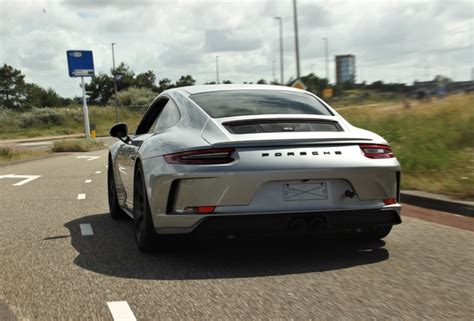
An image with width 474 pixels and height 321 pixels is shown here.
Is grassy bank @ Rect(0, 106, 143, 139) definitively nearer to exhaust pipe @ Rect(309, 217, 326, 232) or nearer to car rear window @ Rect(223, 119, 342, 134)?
car rear window @ Rect(223, 119, 342, 134)

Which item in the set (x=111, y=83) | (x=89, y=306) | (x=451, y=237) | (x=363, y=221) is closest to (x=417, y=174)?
(x=451, y=237)

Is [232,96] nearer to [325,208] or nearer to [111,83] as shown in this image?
[325,208]

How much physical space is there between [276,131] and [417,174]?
5.82m

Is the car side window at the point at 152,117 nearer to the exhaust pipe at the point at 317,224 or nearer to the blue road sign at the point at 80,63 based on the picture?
the exhaust pipe at the point at 317,224

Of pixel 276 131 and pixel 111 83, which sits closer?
pixel 276 131

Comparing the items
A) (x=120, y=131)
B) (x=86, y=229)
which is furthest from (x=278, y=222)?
(x=86, y=229)

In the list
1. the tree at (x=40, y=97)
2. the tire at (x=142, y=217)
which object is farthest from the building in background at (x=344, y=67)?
the tire at (x=142, y=217)

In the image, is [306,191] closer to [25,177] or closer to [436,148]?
[436,148]

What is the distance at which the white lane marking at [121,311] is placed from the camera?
12.1 ft

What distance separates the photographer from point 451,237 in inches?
236

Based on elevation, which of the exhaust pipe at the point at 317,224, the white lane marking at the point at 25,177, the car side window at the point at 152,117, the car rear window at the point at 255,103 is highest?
the car rear window at the point at 255,103

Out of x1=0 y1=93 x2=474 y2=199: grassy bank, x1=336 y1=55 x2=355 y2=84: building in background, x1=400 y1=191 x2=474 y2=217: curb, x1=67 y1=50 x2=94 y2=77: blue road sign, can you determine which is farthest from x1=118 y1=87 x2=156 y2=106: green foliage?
x1=400 y1=191 x2=474 y2=217: curb

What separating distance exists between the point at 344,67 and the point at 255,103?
202 ft

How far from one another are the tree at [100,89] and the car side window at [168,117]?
96.2 m
